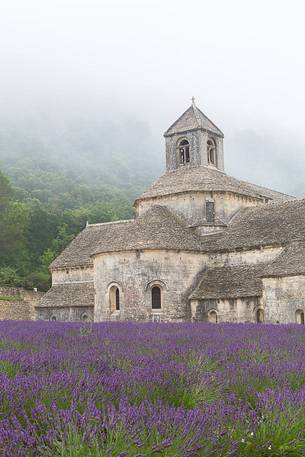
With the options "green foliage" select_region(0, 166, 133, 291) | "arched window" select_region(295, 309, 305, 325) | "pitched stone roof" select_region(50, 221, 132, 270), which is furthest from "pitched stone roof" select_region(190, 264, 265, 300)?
"green foliage" select_region(0, 166, 133, 291)

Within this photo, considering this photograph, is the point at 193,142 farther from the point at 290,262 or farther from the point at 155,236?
the point at 290,262

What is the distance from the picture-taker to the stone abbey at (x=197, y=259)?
25562 millimetres

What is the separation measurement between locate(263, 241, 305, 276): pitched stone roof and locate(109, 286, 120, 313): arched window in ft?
25.8

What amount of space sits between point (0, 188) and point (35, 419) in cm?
6018

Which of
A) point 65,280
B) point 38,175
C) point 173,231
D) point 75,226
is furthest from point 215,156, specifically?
point 38,175

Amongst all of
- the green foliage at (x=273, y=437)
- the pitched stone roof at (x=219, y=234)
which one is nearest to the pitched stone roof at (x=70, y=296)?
the pitched stone roof at (x=219, y=234)

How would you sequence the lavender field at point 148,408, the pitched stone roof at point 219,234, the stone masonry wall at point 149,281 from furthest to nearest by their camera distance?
the pitched stone roof at point 219,234 → the stone masonry wall at point 149,281 → the lavender field at point 148,408

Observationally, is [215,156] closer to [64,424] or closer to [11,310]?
[11,310]

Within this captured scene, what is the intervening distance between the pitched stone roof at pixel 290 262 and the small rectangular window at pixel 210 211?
6.20 m

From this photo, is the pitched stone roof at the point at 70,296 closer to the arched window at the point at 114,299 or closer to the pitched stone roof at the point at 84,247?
the pitched stone roof at the point at 84,247

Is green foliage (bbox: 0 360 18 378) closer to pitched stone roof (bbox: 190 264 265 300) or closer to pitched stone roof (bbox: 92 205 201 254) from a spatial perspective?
pitched stone roof (bbox: 190 264 265 300)

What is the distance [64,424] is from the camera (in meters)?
3.47

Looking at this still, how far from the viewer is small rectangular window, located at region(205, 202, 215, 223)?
31.5m

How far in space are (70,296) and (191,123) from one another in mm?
13294
